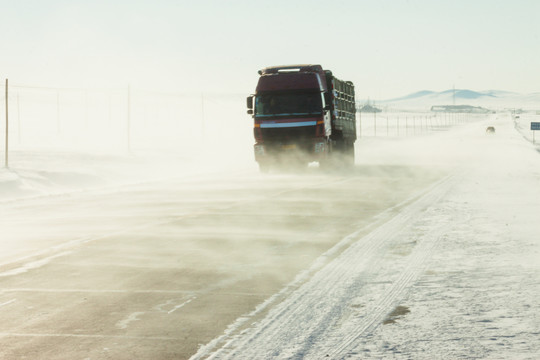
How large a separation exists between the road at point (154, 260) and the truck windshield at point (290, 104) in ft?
21.7

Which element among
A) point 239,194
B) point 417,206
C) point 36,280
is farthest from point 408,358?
point 239,194

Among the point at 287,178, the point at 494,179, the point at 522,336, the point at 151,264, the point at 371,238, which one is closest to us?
the point at 522,336

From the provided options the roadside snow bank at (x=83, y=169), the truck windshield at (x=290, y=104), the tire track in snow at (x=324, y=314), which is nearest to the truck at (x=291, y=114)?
the truck windshield at (x=290, y=104)

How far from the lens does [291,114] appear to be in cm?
2664

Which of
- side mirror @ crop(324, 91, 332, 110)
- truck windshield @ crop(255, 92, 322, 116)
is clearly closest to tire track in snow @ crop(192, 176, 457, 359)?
truck windshield @ crop(255, 92, 322, 116)

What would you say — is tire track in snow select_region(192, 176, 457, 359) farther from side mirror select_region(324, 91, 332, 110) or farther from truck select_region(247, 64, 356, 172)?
side mirror select_region(324, 91, 332, 110)

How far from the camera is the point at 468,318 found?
6430 millimetres

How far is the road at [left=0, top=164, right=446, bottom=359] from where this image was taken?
6070 millimetres

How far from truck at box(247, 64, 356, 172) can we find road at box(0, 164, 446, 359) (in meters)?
6.49

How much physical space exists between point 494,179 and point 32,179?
1472 centimetres

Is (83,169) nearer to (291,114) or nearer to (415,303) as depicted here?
(291,114)

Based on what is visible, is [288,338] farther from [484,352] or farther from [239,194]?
[239,194]

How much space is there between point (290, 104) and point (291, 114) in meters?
0.35

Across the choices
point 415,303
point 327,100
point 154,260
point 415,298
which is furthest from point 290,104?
point 415,303
